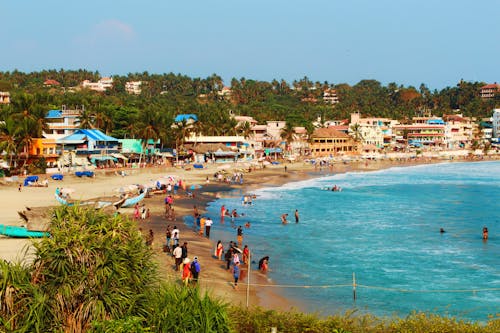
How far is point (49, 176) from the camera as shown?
4881cm

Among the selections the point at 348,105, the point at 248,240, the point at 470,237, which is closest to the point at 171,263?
the point at 248,240

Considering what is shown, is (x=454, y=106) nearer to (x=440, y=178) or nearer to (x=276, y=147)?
(x=276, y=147)

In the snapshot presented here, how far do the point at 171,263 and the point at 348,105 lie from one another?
152 meters

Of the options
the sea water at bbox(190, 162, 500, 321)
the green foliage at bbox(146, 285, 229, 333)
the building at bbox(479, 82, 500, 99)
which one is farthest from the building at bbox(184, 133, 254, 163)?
the building at bbox(479, 82, 500, 99)

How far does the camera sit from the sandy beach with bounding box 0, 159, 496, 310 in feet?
59.5

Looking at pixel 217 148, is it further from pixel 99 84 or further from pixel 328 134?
pixel 99 84

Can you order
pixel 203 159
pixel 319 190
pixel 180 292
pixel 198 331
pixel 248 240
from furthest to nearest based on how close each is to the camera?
pixel 203 159, pixel 319 190, pixel 248 240, pixel 180 292, pixel 198 331

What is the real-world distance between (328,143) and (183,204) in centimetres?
6767

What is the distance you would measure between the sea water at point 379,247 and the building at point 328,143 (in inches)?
1969

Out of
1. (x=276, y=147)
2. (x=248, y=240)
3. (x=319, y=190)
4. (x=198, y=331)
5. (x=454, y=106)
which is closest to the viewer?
(x=198, y=331)

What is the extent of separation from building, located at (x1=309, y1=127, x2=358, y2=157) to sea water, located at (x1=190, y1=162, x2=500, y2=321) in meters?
50.0

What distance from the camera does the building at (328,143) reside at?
103375mm

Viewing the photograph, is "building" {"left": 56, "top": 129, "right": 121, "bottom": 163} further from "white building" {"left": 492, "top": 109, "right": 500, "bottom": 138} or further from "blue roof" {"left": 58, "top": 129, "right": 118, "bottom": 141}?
"white building" {"left": 492, "top": 109, "right": 500, "bottom": 138}

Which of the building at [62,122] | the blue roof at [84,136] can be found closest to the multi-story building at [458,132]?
the building at [62,122]
